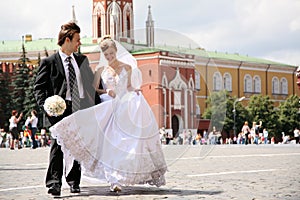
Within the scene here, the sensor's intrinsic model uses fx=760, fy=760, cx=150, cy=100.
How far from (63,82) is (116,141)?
31.7 inches

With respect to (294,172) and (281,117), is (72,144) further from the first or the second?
(281,117)

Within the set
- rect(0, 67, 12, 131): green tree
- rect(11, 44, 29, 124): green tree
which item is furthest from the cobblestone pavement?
rect(0, 67, 12, 131): green tree

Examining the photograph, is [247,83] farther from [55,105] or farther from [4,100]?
[55,105]

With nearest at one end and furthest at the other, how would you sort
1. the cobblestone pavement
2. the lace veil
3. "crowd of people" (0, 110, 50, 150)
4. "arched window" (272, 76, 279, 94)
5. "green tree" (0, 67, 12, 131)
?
the cobblestone pavement → the lace veil → "crowd of people" (0, 110, 50, 150) → "green tree" (0, 67, 12, 131) → "arched window" (272, 76, 279, 94)

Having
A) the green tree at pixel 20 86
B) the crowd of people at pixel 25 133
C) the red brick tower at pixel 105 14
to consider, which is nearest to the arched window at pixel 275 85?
the red brick tower at pixel 105 14

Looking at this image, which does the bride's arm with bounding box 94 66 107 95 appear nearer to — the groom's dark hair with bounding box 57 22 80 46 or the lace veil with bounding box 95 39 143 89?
the lace veil with bounding box 95 39 143 89

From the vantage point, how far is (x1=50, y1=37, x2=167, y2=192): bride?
761cm

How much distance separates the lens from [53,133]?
756 cm

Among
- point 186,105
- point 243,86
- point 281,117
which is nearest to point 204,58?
point 186,105

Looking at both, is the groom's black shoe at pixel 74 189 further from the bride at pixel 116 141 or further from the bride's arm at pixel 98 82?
the bride's arm at pixel 98 82

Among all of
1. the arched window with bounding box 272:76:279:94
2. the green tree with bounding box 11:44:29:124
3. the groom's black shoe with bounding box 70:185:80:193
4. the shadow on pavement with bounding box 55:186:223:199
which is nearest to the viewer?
the shadow on pavement with bounding box 55:186:223:199

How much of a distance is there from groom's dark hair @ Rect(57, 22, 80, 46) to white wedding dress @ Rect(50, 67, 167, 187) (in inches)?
30.0

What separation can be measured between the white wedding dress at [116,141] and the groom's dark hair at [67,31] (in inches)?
30.0

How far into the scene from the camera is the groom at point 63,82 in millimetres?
7699
